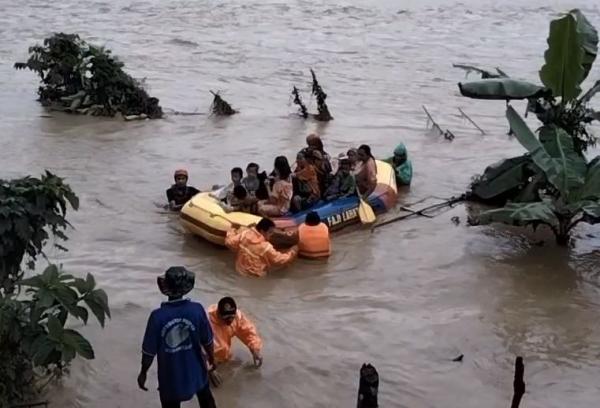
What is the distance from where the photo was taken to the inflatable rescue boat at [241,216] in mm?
10266

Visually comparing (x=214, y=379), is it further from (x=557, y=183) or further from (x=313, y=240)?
(x=557, y=183)

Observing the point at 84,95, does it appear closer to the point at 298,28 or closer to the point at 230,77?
the point at 230,77

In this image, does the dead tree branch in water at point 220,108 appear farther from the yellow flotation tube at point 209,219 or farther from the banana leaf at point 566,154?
the banana leaf at point 566,154

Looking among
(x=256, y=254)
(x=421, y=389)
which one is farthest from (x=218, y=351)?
(x=256, y=254)

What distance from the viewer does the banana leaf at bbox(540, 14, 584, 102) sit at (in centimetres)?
1005

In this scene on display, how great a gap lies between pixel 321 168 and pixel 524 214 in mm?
2953

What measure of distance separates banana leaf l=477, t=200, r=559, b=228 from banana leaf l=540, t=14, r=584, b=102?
1441mm

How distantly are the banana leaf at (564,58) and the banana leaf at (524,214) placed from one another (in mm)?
1441

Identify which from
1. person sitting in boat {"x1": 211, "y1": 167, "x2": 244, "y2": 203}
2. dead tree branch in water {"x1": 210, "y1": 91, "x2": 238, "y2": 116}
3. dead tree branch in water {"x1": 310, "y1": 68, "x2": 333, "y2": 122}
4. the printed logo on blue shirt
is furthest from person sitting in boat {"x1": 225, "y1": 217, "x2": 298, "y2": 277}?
dead tree branch in water {"x1": 210, "y1": 91, "x2": 238, "y2": 116}

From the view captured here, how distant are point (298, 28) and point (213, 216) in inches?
809

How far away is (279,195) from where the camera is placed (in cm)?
1070

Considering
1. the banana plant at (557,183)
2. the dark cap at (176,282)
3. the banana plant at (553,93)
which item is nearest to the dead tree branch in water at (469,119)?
the banana plant at (553,93)

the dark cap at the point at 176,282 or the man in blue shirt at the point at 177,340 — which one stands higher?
the dark cap at the point at 176,282

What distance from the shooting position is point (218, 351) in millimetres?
7281
